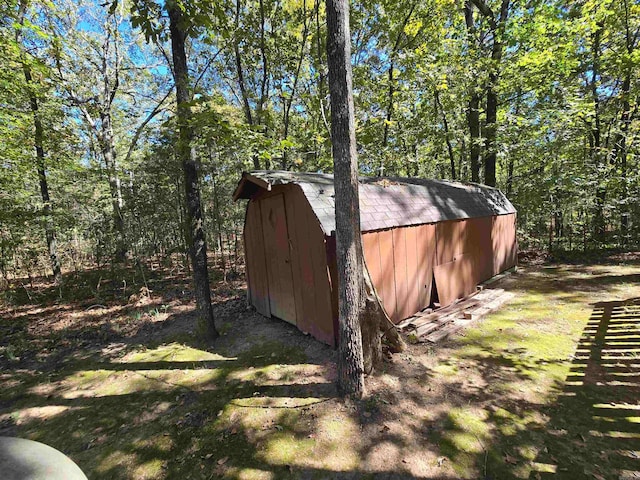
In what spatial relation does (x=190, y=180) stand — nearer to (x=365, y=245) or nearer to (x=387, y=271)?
(x=365, y=245)

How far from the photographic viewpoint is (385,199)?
576cm

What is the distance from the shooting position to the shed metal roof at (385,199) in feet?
16.0

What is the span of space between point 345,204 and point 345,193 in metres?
0.12

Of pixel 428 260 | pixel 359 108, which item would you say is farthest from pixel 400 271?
pixel 359 108

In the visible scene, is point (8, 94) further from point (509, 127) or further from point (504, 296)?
point (509, 127)

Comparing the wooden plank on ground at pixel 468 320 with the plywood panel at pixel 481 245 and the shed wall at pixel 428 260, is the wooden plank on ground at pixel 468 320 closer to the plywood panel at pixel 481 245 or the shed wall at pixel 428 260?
the shed wall at pixel 428 260

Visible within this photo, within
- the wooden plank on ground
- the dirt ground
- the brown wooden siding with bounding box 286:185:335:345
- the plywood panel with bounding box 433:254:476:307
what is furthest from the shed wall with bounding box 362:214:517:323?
the dirt ground

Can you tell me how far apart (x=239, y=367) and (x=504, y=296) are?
620 cm

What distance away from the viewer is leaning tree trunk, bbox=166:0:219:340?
4.69 metres

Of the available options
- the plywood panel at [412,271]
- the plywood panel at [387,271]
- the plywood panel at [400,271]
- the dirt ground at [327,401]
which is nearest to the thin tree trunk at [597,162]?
the dirt ground at [327,401]

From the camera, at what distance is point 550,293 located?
7.07 m

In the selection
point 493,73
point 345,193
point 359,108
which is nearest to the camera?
point 345,193

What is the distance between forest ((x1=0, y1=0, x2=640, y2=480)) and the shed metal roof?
0.24 ft

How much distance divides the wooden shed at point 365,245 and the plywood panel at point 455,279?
22 mm
